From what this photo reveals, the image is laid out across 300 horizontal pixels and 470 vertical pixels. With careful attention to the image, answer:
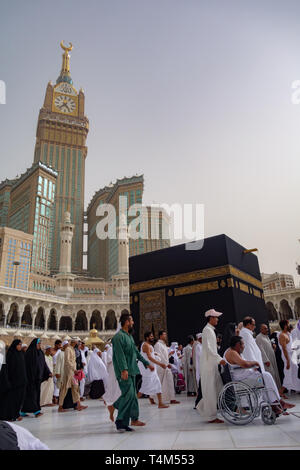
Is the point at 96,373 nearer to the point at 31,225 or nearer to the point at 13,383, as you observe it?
the point at 13,383

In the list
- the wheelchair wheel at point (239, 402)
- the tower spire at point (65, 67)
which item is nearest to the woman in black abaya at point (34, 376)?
the wheelchair wheel at point (239, 402)

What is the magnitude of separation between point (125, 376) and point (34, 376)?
7.66ft

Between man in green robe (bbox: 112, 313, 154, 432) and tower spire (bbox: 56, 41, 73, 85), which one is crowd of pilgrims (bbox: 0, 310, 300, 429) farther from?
tower spire (bbox: 56, 41, 73, 85)

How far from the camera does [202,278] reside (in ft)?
29.8

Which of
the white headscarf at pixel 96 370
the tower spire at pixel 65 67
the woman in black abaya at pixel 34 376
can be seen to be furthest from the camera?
the tower spire at pixel 65 67

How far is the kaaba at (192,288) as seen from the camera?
8.68m

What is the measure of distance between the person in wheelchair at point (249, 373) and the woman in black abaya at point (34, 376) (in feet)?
9.55

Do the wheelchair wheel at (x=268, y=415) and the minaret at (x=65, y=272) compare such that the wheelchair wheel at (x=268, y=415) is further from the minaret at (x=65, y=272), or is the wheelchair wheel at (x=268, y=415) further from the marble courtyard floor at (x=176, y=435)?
the minaret at (x=65, y=272)

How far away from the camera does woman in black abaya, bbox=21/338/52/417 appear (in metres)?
4.55

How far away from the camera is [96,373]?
20.9 feet

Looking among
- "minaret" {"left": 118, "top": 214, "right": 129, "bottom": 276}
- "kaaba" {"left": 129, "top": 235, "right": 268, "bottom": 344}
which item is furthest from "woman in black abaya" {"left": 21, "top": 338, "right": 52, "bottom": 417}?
"minaret" {"left": 118, "top": 214, "right": 129, "bottom": 276}

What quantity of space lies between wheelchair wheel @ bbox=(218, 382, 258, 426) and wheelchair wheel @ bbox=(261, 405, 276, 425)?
65mm

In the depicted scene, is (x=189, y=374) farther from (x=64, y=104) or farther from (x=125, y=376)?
(x=64, y=104)
